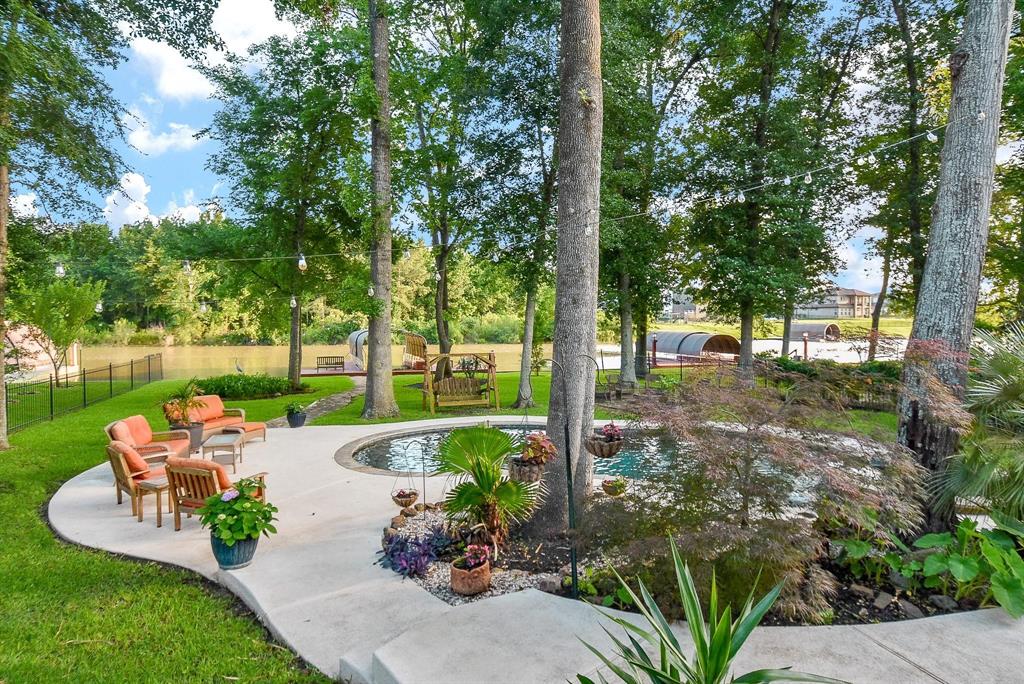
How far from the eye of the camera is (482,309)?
34.0m

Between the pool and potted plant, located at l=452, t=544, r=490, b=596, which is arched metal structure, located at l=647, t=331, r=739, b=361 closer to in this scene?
the pool

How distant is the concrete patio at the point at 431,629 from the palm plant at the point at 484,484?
71 centimetres

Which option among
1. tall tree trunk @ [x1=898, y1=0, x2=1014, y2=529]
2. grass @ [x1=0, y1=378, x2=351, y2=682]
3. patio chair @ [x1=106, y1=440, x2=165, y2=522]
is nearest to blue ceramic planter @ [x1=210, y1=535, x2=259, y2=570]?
grass @ [x1=0, y1=378, x2=351, y2=682]

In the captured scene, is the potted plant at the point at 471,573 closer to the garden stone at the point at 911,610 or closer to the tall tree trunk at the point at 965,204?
the garden stone at the point at 911,610

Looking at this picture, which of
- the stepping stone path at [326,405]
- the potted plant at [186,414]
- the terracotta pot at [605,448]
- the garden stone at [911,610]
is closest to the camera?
the garden stone at [911,610]

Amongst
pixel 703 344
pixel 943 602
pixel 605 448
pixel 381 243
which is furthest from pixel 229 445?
pixel 703 344

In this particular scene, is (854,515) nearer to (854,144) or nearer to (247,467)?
(247,467)

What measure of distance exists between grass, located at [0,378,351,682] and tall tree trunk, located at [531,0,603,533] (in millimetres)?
2453

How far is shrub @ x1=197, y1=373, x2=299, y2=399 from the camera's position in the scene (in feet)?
51.4

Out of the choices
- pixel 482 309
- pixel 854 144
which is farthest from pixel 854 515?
pixel 482 309

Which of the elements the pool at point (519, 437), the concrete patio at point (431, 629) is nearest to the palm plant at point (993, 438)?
the concrete patio at point (431, 629)

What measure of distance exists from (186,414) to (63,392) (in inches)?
452

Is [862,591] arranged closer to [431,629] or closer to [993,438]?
[993,438]

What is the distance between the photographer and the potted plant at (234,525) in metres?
4.25
